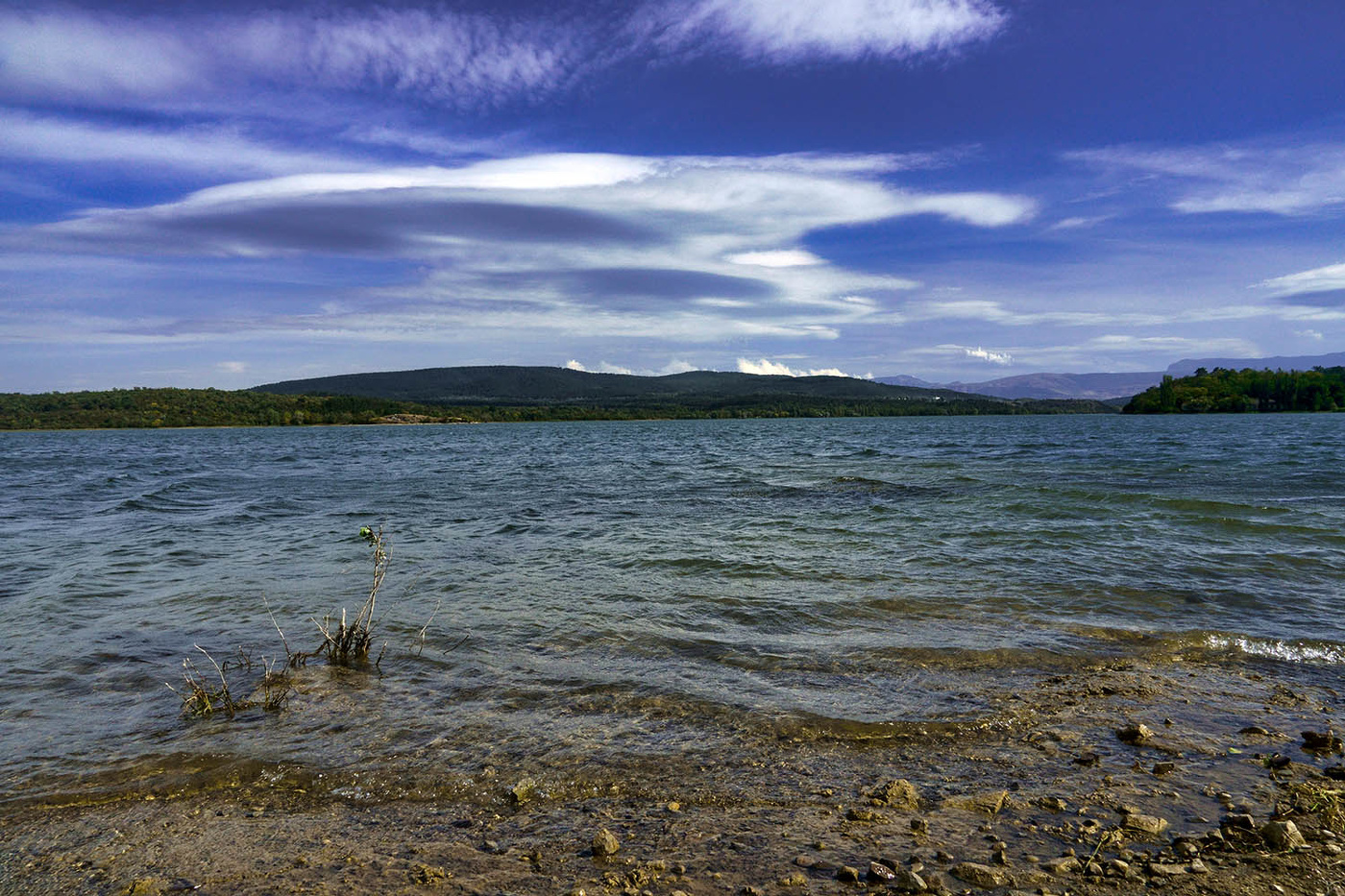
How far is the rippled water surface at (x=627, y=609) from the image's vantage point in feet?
21.5

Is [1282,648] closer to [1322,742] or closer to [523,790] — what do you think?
[1322,742]

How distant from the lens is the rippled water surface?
6547 millimetres

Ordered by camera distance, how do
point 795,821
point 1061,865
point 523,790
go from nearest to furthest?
point 1061,865 < point 795,821 < point 523,790

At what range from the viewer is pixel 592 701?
7105 mm

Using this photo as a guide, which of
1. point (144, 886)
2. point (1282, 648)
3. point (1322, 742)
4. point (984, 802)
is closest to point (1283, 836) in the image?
point (984, 802)

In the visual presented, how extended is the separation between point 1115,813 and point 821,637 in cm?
459

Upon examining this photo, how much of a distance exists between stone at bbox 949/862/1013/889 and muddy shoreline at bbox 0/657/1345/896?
0.04 ft

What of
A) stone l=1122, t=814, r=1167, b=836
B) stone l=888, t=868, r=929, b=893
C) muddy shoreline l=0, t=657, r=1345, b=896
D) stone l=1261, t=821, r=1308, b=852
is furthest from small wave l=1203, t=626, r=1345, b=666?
stone l=888, t=868, r=929, b=893

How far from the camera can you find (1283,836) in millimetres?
4125

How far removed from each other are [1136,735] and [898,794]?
2.29 m

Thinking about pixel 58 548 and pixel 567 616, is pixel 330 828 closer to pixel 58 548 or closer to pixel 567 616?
pixel 567 616

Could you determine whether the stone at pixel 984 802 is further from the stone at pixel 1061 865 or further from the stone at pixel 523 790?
the stone at pixel 523 790

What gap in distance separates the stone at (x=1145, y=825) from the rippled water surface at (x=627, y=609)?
2.00 meters

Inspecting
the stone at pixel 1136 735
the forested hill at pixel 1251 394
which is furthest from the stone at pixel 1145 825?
the forested hill at pixel 1251 394
